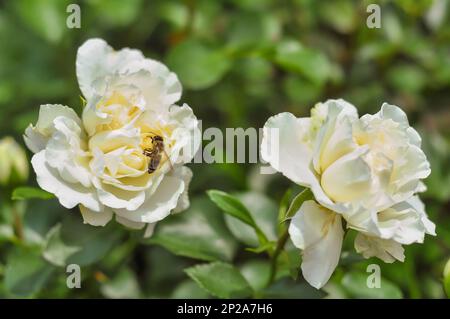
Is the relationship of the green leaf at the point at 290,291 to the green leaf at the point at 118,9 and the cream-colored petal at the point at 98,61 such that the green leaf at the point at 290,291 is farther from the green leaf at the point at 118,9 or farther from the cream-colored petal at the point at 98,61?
the green leaf at the point at 118,9

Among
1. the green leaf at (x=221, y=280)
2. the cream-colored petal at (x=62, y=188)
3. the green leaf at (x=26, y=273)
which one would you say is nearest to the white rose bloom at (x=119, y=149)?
the cream-colored petal at (x=62, y=188)

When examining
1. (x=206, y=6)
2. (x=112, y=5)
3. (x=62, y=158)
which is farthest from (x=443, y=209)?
(x=62, y=158)

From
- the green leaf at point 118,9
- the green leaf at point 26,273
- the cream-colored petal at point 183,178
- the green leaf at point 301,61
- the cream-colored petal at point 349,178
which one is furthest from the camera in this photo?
the green leaf at point 118,9

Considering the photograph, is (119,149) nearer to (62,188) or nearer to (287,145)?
(62,188)

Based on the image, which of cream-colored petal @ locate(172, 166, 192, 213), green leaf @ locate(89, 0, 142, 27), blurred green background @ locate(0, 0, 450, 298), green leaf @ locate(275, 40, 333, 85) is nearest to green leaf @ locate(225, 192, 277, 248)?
blurred green background @ locate(0, 0, 450, 298)

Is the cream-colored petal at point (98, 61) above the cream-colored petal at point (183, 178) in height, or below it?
above

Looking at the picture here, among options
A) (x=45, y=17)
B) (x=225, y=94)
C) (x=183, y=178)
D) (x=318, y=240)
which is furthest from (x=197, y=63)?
(x=318, y=240)

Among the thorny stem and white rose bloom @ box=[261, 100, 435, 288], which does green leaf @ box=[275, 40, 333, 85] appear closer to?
white rose bloom @ box=[261, 100, 435, 288]
